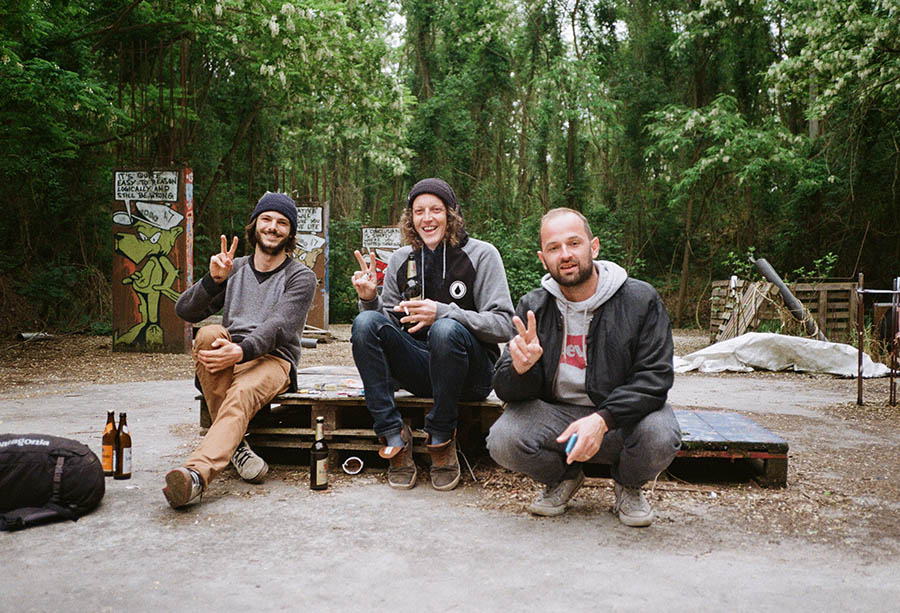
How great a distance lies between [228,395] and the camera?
404 centimetres

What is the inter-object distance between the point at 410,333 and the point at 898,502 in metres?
2.83

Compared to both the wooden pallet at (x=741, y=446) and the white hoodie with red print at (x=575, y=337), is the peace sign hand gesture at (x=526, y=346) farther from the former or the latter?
the wooden pallet at (x=741, y=446)

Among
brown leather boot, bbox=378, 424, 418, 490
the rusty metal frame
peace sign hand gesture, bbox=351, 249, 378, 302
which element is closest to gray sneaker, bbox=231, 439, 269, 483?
brown leather boot, bbox=378, 424, 418, 490

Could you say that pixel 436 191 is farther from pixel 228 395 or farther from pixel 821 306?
pixel 821 306

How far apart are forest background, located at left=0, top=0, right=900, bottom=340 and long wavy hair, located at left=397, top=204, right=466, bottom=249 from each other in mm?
7675

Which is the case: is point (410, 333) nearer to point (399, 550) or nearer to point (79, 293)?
point (399, 550)

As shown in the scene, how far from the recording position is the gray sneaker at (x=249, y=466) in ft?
13.6

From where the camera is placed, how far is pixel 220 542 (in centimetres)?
321

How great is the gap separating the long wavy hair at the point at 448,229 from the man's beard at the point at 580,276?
1015mm

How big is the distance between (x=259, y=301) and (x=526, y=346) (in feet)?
6.17

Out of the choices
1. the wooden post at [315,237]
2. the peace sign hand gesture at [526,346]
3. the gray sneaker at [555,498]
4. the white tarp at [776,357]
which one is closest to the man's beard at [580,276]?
the peace sign hand gesture at [526,346]

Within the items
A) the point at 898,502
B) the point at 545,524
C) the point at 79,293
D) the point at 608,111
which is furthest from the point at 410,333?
the point at 608,111

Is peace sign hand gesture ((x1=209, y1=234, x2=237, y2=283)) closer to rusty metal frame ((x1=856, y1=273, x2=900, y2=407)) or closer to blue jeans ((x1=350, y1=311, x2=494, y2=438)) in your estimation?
blue jeans ((x1=350, y1=311, x2=494, y2=438))

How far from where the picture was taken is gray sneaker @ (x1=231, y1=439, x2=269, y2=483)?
4.16m
